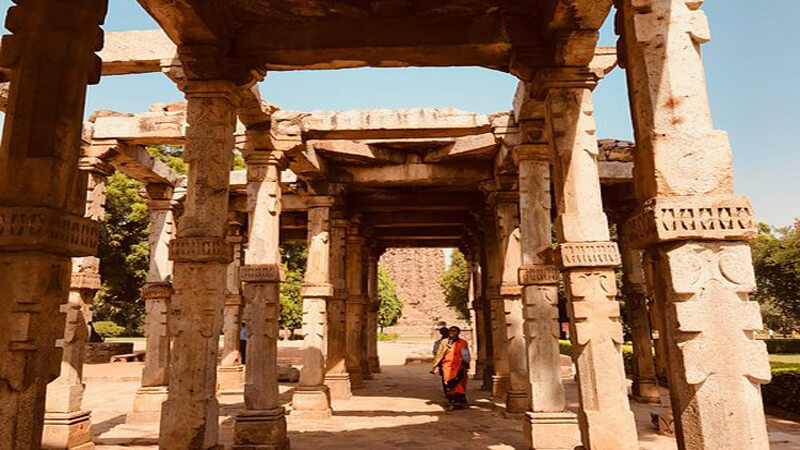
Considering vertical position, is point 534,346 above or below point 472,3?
below

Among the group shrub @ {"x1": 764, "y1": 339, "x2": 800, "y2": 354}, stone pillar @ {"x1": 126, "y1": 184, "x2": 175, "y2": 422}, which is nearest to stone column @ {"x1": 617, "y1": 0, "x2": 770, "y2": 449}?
stone pillar @ {"x1": 126, "y1": 184, "x2": 175, "y2": 422}

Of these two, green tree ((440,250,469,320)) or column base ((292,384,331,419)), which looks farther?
green tree ((440,250,469,320))

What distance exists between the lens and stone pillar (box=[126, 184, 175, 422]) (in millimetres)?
9867

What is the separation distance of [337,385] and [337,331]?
1324mm

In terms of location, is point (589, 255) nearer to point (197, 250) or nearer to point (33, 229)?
point (197, 250)

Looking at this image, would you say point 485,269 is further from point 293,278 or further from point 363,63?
point 293,278

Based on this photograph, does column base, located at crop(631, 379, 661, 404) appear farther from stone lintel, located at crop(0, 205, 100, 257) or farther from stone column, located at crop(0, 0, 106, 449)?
stone lintel, located at crop(0, 205, 100, 257)

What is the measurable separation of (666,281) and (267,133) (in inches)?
248

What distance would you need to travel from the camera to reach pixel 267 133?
25.3ft

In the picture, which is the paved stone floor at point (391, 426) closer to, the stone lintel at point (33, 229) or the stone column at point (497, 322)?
A: the stone column at point (497, 322)

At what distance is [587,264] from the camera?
495 cm

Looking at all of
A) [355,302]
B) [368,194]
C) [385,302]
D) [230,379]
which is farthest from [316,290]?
[385,302]

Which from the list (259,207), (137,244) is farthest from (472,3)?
(137,244)

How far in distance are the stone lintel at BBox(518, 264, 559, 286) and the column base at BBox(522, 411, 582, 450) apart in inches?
68.9
